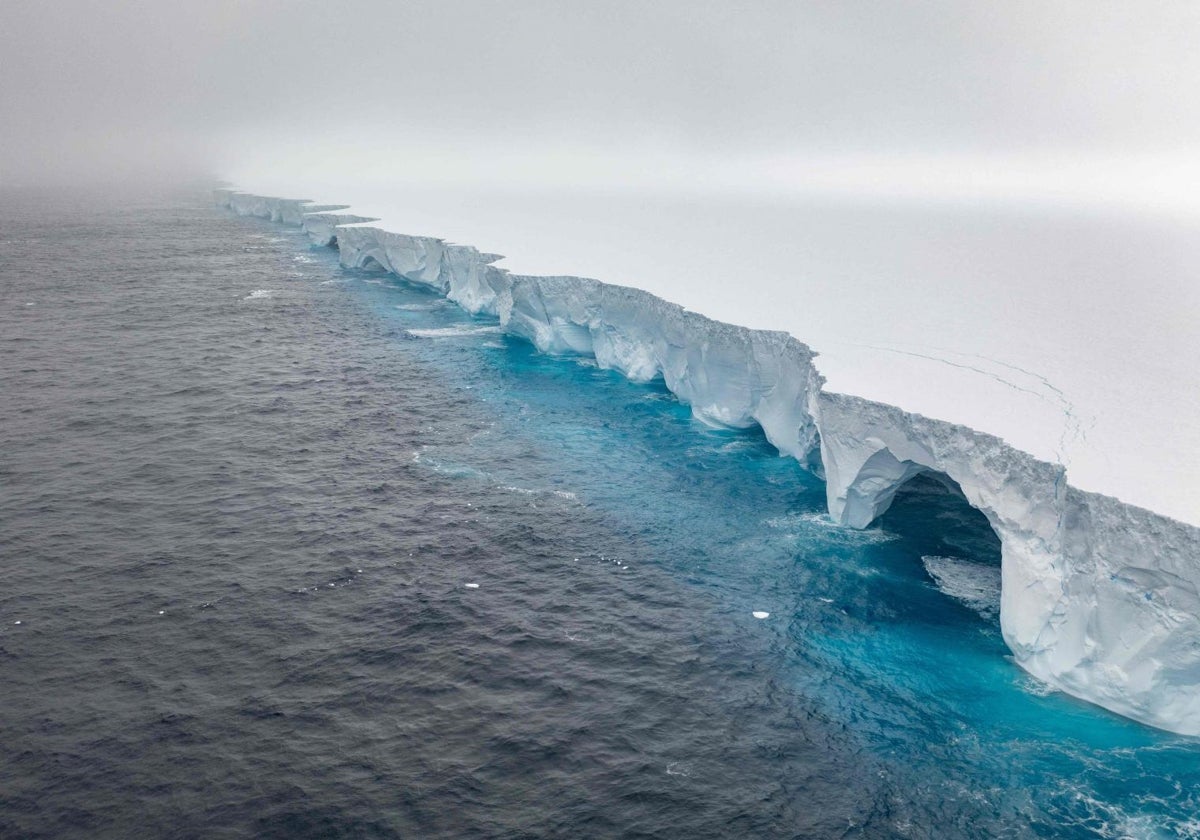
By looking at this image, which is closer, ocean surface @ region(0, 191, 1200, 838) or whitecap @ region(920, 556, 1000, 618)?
ocean surface @ region(0, 191, 1200, 838)

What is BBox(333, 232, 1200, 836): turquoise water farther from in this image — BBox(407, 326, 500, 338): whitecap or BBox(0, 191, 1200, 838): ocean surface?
BBox(407, 326, 500, 338): whitecap

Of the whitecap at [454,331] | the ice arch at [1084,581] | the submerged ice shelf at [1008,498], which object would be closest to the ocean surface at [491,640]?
the ice arch at [1084,581]

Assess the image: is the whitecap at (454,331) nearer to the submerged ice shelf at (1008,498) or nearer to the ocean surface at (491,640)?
the submerged ice shelf at (1008,498)

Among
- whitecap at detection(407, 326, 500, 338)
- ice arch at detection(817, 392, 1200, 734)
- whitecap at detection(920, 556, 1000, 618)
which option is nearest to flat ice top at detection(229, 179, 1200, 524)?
ice arch at detection(817, 392, 1200, 734)

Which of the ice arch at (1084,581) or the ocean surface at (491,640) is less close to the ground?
the ice arch at (1084,581)

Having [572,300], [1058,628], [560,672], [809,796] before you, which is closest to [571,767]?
[560,672]
